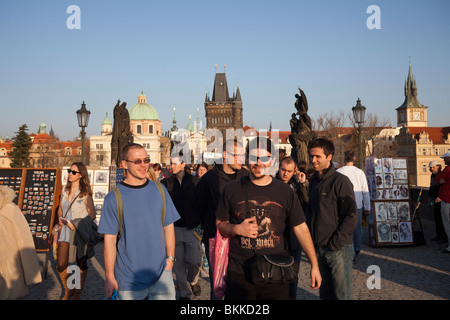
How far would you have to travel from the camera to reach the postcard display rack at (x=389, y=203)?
9484 mm

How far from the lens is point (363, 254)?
8.62 meters

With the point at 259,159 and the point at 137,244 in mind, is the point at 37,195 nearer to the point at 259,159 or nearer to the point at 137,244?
the point at 137,244

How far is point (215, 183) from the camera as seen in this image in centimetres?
450

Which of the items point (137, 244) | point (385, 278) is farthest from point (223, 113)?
point (137, 244)

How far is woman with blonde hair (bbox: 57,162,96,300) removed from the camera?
535 cm

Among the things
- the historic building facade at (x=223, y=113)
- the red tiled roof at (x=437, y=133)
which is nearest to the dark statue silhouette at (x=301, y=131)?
the red tiled roof at (x=437, y=133)

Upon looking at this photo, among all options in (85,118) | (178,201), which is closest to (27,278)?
(178,201)

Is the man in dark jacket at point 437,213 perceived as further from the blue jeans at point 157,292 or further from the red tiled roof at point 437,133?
the red tiled roof at point 437,133

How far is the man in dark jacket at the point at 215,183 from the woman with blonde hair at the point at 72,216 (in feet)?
5.69

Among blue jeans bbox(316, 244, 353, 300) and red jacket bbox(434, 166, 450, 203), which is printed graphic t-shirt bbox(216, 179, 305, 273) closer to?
blue jeans bbox(316, 244, 353, 300)

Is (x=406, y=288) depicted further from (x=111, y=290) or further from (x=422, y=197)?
(x=422, y=197)

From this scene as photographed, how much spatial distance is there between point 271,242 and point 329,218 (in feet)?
3.47

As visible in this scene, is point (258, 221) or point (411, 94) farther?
point (411, 94)

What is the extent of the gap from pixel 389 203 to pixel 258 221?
760 centimetres
